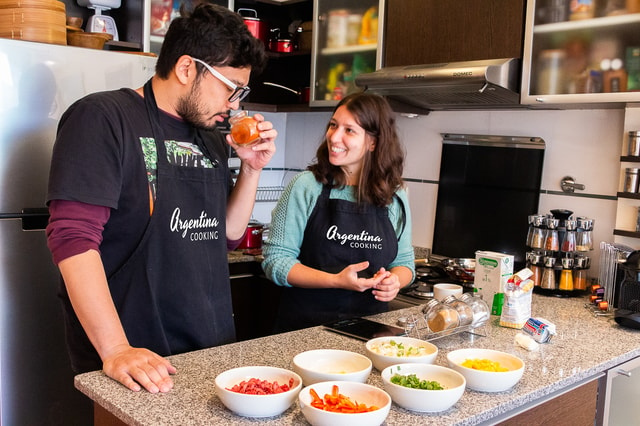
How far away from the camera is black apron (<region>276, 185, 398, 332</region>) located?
7.37 ft

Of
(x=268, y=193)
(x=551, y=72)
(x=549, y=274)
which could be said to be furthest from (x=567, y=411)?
(x=268, y=193)

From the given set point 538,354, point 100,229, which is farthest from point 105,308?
point 538,354

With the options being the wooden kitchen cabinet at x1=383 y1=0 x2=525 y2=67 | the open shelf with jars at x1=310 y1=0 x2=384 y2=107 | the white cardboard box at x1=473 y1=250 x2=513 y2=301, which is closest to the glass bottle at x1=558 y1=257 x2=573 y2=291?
the white cardboard box at x1=473 y1=250 x2=513 y2=301

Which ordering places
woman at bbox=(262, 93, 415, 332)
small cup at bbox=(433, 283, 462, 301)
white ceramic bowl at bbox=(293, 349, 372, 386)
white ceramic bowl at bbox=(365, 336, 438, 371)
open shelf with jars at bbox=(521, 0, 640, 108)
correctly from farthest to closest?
open shelf with jars at bbox=(521, 0, 640, 108) < woman at bbox=(262, 93, 415, 332) < small cup at bbox=(433, 283, 462, 301) < white ceramic bowl at bbox=(365, 336, 438, 371) < white ceramic bowl at bbox=(293, 349, 372, 386)

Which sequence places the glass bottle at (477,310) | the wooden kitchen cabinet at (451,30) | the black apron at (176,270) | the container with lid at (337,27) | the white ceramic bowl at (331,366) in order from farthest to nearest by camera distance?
the container with lid at (337,27), the wooden kitchen cabinet at (451,30), the glass bottle at (477,310), the black apron at (176,270), the white ceramic bowl at (331,366)

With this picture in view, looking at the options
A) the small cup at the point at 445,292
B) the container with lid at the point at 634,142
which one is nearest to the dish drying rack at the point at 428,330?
the small cup at the point at 445,292

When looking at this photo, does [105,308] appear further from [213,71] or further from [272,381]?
[213,71]

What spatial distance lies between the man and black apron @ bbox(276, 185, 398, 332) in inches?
16.9

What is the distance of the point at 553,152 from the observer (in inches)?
114

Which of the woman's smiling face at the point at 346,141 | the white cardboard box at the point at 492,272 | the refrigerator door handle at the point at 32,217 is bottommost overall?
the white cardboard box at the point at 492,272

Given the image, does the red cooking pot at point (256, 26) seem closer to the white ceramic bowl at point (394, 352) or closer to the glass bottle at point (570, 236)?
the glass bottle at point (570, 236)

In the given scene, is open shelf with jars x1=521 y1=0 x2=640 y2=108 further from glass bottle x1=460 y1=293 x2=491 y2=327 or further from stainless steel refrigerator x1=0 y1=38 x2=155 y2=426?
stainless steel refrigerator x1=0 y1=38 x2=155 y2=426

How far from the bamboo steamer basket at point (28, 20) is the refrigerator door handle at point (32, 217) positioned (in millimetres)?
663

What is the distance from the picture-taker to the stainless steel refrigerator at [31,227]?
8.13ft
